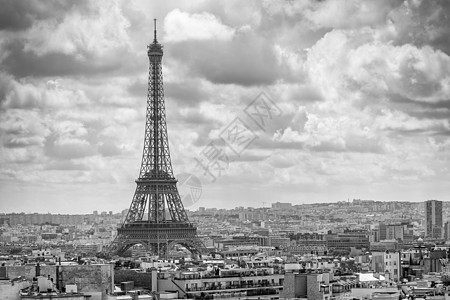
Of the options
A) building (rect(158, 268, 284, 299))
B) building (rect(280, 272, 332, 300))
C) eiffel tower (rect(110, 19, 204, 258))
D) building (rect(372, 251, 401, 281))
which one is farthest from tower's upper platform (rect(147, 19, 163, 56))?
building (rect(280, 272, 332, 300))

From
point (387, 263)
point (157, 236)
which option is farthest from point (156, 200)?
point (387, 263)

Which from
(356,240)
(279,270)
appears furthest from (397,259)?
(356,240)

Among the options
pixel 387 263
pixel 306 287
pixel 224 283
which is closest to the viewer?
pixel 306 287

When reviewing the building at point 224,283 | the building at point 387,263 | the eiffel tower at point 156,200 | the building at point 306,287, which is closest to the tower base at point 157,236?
the eiffel tower at point 156,200

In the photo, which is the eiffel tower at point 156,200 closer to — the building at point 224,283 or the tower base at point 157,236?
the tower base at point 157,236

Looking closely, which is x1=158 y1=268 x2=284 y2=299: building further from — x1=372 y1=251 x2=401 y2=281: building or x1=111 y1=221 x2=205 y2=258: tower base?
x1=111 y1=221 x2=205 y2=258: tower base

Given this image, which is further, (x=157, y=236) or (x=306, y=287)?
(x=157, y=236)

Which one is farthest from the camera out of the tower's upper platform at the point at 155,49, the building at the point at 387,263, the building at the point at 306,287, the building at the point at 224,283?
the tower's upper platform at the point at 155,49

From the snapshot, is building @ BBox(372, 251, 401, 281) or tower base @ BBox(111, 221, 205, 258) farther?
tower base @ BBox(111, 221, 205, 258)

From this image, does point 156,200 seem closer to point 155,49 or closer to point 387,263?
point 155,49
